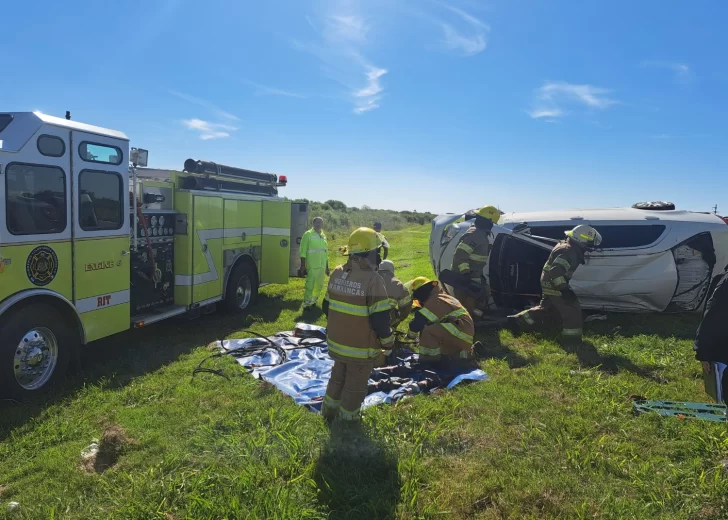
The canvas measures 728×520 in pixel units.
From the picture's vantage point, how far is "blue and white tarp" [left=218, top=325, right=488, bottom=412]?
16.5ft

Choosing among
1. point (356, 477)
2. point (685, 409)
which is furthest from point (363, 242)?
point (685, 409)

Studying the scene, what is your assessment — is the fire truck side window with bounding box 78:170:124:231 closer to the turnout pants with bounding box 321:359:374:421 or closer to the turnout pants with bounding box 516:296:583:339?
the turnout pants with bounding box 321:359:374:421

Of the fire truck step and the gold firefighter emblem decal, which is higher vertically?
the gold firefighter emblem decal

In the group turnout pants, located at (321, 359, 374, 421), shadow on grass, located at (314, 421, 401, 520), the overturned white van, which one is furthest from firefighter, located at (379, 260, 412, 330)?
the overturned white van

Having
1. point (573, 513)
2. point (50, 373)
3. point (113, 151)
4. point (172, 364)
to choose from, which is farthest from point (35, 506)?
point (113, 151)

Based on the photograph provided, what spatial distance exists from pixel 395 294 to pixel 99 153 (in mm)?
3703

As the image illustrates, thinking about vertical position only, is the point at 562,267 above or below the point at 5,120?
below

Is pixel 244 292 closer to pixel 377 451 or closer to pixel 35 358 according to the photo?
pixel 35 358

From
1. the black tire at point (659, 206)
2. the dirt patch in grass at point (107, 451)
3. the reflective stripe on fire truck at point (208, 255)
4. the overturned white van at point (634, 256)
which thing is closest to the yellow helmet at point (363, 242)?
the dirt patch in grass at point (107, 451)

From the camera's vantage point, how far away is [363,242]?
3.89 metres

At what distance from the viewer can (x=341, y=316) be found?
397cm

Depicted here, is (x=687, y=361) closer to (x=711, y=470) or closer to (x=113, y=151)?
(x=711, y=470)

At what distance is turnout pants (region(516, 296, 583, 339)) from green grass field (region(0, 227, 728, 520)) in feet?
2.71

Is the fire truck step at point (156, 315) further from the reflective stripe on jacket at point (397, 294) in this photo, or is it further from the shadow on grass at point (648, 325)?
the shadow on grass at point (648, 325)
